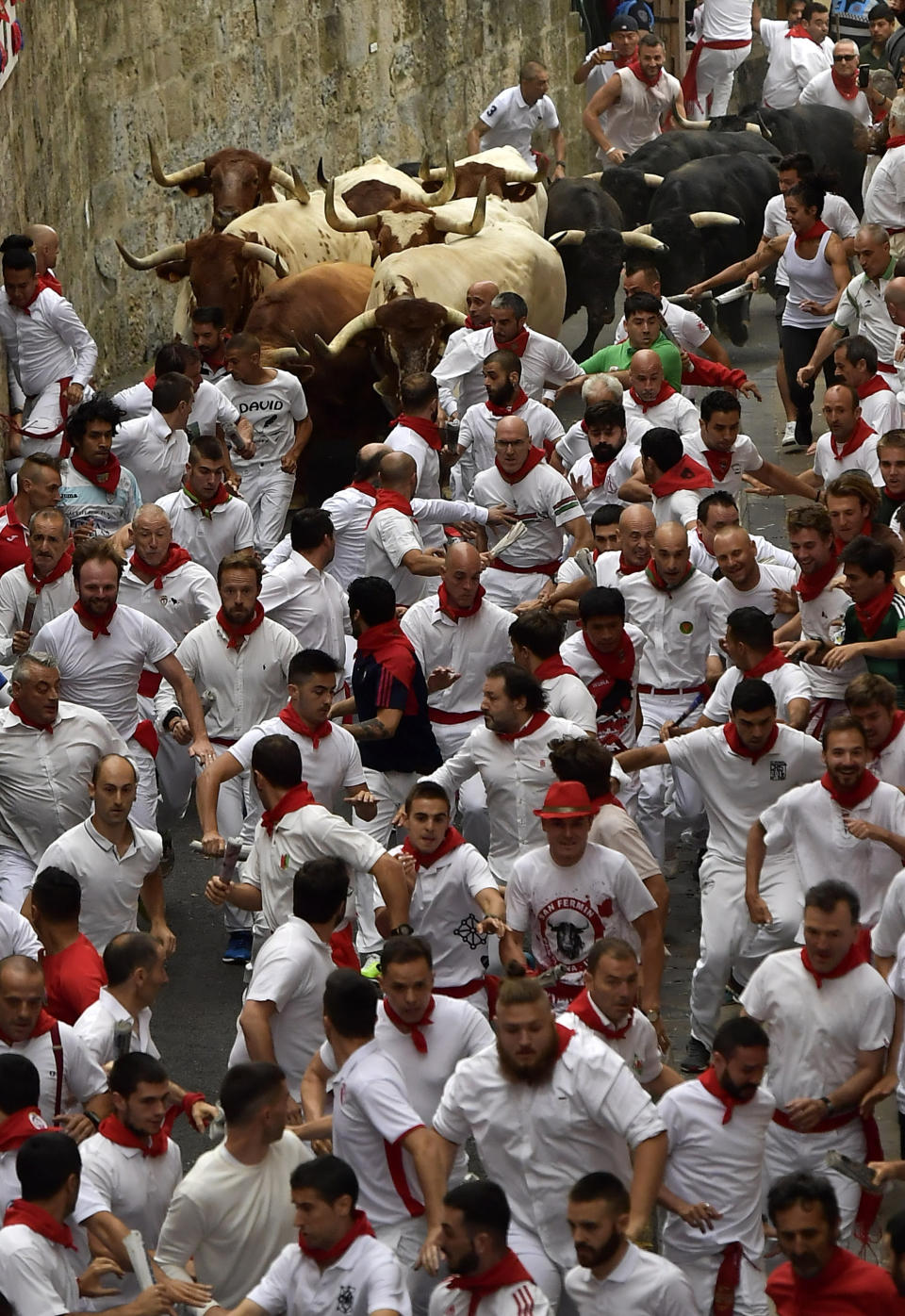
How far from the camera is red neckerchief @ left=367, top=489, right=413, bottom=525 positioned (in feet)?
36.8

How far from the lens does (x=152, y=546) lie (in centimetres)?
1053

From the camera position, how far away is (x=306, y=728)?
905 cm

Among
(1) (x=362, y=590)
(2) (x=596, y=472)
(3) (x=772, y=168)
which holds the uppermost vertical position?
(1) (x=362, y=590)

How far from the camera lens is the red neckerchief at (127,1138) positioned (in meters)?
6.61

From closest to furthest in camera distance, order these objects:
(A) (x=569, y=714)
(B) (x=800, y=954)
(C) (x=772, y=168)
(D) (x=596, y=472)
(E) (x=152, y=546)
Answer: (B) (x=800, y=954), (A) (x=569, y=714), (E) (x=152, y=546), (D) (x=596, y=472), (C) (x=772, y=168)

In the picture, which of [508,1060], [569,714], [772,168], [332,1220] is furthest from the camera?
[772,168]

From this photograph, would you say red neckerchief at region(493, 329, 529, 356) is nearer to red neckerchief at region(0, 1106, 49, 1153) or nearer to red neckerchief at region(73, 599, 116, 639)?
red neckerchief at region(73, 599, 116, 639)

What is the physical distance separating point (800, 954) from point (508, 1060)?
4.11 ft

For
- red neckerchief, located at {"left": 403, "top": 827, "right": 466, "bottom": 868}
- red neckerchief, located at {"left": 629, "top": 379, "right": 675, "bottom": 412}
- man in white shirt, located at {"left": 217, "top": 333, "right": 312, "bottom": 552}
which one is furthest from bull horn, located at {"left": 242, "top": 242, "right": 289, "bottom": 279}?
red neckerchief, located at {"left": 403, "top": 827, "right": 466, "bottom": 868}

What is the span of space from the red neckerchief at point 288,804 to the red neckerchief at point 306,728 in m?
0.68

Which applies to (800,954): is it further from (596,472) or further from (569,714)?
(596,472)

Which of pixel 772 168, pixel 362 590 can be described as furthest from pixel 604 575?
pixel 772 168

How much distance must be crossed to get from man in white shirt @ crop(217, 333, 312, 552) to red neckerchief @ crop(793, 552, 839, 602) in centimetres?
413

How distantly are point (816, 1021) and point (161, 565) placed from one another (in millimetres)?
4319
